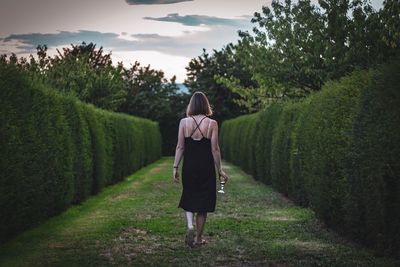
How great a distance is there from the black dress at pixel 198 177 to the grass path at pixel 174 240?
1.90ft

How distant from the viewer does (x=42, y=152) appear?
10.9 meters

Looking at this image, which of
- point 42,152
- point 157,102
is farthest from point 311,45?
point 157,102

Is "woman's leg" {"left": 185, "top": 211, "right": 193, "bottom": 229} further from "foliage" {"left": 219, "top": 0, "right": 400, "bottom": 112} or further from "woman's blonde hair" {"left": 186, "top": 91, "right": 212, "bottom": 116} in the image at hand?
"foliage" {"left": 219, "top": 0, "right": 400, "bottom": 112}

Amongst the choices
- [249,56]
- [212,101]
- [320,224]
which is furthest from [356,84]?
[212,101]

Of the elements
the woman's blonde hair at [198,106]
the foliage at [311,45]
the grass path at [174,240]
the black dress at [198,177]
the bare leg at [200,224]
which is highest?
the foliage at [311,45]

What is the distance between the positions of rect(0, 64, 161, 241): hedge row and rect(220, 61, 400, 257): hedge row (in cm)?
481

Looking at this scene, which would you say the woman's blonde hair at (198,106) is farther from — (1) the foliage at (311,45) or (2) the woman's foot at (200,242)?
(1) the foliage at (311,45)

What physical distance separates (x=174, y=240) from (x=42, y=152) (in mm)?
3333

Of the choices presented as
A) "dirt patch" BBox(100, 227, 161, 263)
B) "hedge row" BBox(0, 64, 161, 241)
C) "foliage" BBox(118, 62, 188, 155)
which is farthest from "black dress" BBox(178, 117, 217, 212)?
"foliage" BBox(118, 62, 188, 155)

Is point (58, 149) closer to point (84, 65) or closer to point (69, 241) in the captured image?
point (69, 241)

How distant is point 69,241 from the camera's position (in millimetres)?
8961

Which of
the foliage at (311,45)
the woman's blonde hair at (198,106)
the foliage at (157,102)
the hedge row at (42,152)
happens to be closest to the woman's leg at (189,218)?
the woman's blonde hair at (198,106)

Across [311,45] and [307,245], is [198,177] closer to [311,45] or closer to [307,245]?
[307,245]

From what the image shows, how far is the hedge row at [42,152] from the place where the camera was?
30.2 ft
